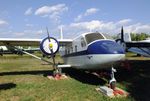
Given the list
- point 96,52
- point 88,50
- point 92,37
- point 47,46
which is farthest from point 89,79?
point 47,46

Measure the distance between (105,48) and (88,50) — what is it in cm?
133

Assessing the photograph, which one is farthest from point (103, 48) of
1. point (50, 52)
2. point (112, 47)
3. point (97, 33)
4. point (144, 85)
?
point (50, 52)

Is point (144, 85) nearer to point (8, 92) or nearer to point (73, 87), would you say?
point (73, 87)

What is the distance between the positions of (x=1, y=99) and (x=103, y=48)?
5.58m

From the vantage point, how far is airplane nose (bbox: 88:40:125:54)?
501 inches

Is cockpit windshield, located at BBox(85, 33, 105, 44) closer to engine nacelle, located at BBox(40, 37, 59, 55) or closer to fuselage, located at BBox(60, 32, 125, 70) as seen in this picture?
fuselage, located at BBox(60, 32, 125, 70)

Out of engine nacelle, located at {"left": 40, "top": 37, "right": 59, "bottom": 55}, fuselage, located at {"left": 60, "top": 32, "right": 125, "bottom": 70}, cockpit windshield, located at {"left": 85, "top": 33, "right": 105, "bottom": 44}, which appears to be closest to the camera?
fuselage, located at {"left": 60, "top": 32, "right": 125, "bottom": 70}

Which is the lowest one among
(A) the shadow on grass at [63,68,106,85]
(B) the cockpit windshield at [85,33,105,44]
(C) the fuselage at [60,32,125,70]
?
(A) the shadow on grass at [63,68,106,85]

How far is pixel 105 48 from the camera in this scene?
12922mm

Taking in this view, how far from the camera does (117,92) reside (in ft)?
36.7

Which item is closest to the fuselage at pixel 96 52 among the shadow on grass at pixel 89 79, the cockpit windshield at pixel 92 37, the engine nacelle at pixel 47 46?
the cockpit windshield at pixel 92 37

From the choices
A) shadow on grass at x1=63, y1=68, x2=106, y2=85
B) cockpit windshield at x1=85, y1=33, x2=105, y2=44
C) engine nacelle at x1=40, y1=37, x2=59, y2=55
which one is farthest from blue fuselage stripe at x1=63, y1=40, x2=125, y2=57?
engine nacelle at x1=40, y1=37, x2=59, y2=55

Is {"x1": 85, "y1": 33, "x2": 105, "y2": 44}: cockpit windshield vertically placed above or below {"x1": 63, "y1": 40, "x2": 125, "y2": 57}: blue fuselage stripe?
above

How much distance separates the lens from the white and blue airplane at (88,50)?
41.8 ft
